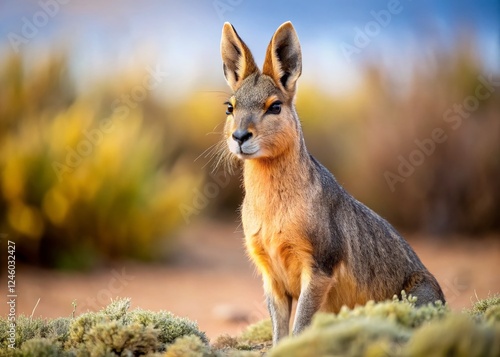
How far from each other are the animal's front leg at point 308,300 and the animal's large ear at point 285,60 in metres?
1.65

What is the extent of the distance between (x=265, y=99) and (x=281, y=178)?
2.24ft

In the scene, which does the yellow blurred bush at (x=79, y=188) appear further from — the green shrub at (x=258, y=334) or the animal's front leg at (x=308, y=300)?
the animal's front leg at (x=308, y=300)

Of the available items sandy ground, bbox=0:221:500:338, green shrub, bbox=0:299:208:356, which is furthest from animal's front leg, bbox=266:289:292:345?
sandy ground, bbox=0:221:500:338

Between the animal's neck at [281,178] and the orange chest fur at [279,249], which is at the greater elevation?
the animal's neck at [281,178]

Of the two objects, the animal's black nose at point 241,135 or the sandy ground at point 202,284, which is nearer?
the animal's black nose at point 241,135

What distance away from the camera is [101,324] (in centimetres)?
571

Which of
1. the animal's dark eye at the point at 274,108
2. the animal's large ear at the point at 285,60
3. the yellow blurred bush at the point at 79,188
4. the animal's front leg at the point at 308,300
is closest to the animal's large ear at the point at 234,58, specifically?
the animal's large ear at the point at 285,60

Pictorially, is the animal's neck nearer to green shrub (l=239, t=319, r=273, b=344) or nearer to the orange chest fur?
the orange chest fur

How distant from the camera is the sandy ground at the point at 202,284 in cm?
1039

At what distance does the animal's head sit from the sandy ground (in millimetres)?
3192

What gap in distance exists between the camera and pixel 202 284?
1248 centimetres

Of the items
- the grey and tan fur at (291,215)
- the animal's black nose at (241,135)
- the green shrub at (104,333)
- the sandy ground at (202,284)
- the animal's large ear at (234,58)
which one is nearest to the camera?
the green shrub at (104,333)

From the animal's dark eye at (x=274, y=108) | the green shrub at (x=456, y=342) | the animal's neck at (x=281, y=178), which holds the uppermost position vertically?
the animal's dark eye at (x=274, y=108)

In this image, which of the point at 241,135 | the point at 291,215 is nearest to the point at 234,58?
the point at 241,135
